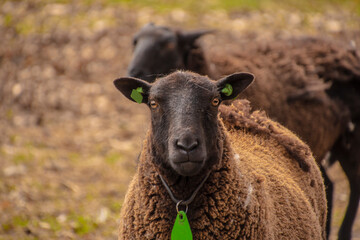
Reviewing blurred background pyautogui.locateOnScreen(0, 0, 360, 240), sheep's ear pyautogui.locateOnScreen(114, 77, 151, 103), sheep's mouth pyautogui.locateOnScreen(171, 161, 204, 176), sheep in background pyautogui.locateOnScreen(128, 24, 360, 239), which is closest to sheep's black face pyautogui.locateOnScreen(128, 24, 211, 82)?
sheep in background pyautogui.locateOnScreen(128, 24, 360, 239)

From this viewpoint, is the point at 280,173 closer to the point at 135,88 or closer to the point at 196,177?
the point at 196,177

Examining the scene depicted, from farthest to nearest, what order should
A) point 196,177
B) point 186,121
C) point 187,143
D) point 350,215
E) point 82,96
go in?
point 82,96 → point 350,215 → point 196,177 → point 186,121 → point 187,143

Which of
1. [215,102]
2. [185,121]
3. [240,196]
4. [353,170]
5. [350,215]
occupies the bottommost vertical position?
[350,215]

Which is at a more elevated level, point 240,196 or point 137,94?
point 137,94

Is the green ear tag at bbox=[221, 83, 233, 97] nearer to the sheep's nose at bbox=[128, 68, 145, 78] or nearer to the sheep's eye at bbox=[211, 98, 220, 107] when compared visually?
the sheep's eye at bbox=[211, 98, 220, 107]

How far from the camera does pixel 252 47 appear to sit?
722 centimetres

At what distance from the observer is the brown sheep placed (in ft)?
11.4

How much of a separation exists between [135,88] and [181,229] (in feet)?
3.88

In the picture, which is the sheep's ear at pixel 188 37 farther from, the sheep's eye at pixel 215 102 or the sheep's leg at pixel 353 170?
the sheep's eye at pixel 215 102

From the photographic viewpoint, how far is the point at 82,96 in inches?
485

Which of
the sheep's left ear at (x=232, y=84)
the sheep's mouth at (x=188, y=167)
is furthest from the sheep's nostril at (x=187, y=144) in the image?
the sheep's left ear at (x=232, y=84)

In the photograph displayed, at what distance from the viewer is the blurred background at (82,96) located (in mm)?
7664

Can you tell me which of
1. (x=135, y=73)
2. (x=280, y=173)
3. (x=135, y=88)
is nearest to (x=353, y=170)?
(x=280, y=173)

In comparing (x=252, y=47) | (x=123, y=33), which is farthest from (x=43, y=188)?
(x=123, y=33)
